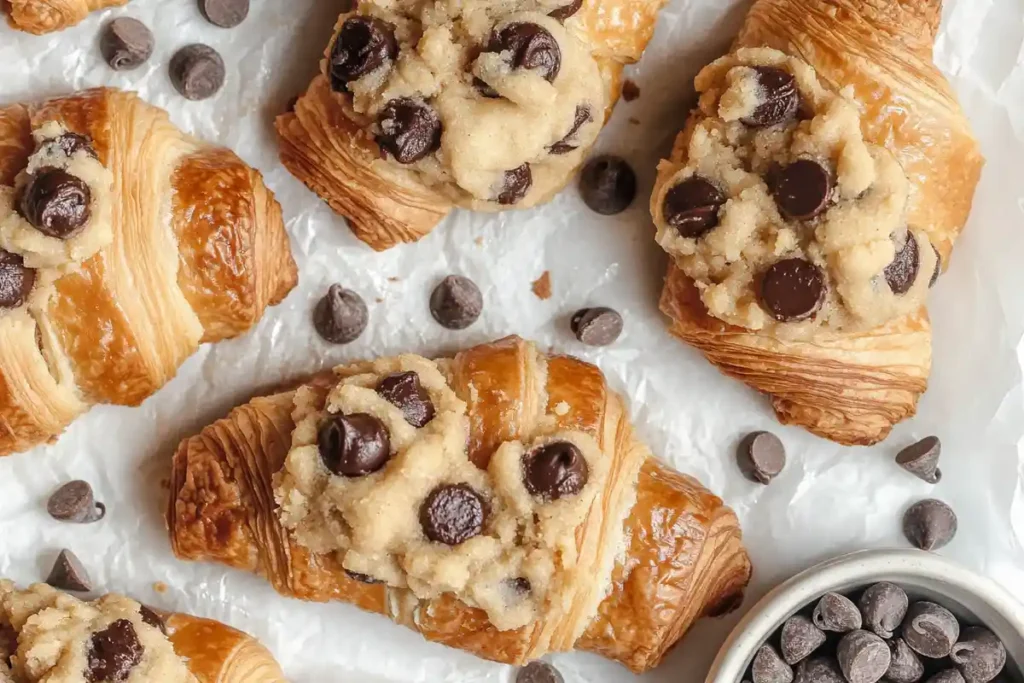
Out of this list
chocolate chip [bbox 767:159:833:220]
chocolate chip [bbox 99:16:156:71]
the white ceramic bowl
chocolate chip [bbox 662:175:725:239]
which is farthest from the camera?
chocolate chip [bbox 99:16:156:71]

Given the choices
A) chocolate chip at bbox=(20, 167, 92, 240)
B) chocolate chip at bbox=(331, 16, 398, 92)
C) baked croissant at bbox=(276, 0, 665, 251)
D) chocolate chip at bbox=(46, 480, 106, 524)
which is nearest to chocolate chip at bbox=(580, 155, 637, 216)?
baked croissant at bbox=(276, 0, 665, 251)

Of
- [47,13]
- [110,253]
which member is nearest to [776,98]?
[110,253]

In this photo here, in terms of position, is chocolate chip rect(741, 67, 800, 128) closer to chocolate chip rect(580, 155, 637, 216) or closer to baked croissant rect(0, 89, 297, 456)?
chocolate chip rect(580, 155, 637, 216)

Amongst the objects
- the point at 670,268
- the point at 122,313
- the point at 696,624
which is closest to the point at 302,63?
the point at 122,313

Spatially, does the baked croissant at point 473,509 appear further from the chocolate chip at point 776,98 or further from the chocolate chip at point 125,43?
the chocolate chip at point 125,43

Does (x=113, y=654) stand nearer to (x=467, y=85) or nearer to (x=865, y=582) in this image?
(x=467, y=85)
